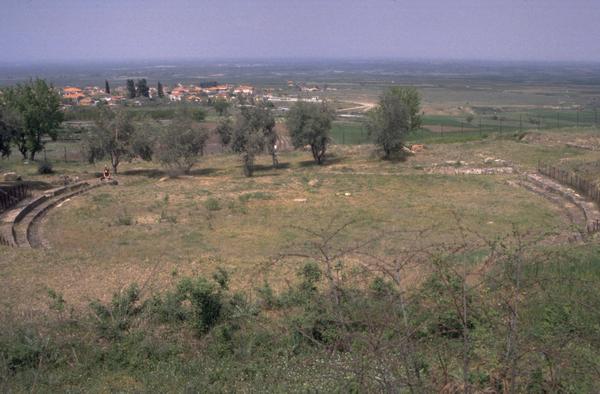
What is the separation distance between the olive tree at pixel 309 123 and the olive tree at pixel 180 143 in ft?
20.9

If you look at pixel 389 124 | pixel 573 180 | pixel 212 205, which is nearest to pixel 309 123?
pixel 389 124

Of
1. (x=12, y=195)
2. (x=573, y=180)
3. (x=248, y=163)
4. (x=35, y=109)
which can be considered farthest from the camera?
(x=35, y=109)

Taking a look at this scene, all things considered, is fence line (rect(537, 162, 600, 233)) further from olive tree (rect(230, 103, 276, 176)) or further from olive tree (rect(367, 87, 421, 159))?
olive tree (rect(230, 103, 276, 176))

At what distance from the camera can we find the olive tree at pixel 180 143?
37.4m

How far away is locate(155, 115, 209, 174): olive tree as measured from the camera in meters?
37.4

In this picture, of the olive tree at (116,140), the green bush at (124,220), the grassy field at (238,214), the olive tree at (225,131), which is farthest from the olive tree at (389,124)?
the green bush at (124,220)

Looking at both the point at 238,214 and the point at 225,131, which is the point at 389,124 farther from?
the point at 238,214

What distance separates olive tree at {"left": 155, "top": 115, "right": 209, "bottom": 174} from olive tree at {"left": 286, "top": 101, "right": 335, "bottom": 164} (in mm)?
6370

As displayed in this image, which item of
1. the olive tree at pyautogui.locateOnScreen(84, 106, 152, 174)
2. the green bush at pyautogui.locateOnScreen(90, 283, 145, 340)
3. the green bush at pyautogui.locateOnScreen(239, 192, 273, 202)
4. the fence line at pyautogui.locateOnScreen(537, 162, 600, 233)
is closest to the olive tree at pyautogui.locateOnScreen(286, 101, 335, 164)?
the olive tree at pyautogui.locateOnScreen(84, 106, 152, 174)

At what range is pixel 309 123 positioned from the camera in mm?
39031

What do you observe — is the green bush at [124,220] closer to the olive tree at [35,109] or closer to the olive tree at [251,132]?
the olive tree at [251,132]

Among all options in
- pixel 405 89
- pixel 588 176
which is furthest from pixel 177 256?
pixel 405 89

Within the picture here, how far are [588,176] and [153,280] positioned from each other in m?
24.3

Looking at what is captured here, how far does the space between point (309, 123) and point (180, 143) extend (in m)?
9.18
